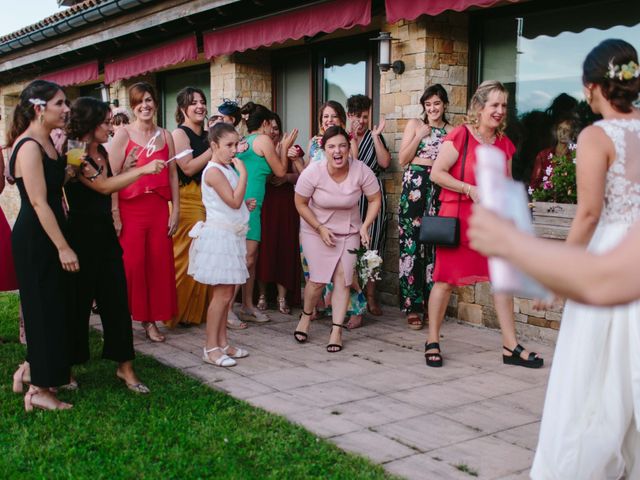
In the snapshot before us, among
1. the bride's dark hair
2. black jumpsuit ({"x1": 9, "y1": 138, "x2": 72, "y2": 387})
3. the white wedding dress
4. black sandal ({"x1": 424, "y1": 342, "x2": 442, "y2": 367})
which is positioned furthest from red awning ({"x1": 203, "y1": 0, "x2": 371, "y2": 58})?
the white wedding dress

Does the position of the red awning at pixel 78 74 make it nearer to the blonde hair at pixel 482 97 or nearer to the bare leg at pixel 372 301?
the bare leg at pixel 372 301

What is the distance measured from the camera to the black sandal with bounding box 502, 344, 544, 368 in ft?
16.9

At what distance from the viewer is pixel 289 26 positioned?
299 inches

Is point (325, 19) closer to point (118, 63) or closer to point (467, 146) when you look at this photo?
point (467, 146)

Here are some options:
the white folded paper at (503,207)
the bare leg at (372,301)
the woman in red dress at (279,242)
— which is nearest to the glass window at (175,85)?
the woman in red dress at (279,242)

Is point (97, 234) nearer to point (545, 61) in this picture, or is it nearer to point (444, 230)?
point (444, 230)

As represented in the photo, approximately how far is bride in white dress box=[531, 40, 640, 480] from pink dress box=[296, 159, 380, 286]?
2773 millimetres

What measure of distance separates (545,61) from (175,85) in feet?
21.2

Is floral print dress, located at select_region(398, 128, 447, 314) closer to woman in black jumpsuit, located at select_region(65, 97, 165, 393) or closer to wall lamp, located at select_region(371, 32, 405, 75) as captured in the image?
wall lamp, located at select_region(371, 32, 405, 75)

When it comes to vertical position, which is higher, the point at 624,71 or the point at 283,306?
the point at 624,71

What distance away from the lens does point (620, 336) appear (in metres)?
3.01

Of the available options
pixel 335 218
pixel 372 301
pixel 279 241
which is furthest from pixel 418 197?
pixel 279 241

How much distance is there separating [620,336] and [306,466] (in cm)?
146

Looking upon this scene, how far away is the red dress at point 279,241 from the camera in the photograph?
718cm
